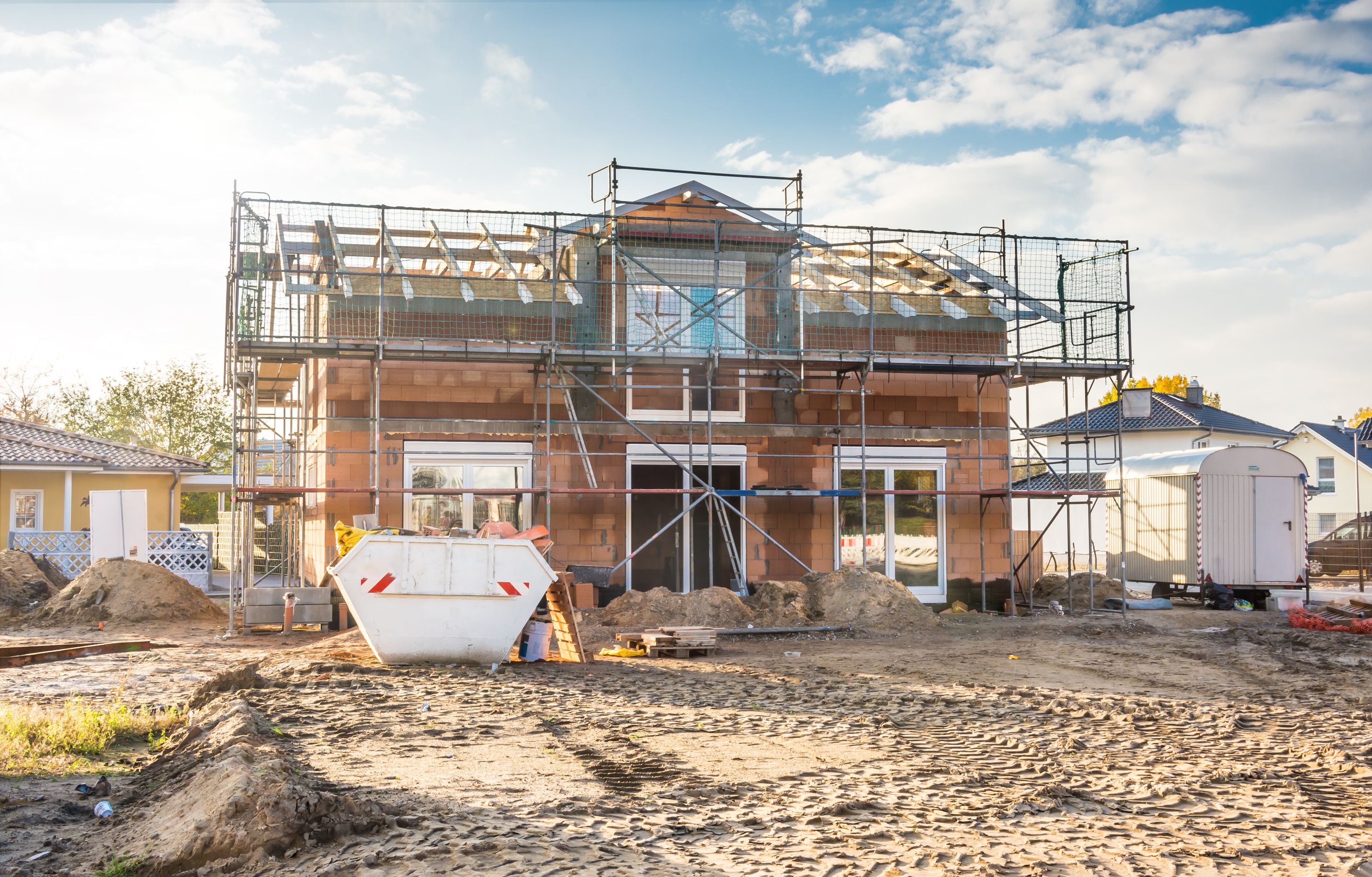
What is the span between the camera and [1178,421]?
4281 centimetres

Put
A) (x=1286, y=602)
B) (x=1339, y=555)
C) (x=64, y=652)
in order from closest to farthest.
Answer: (x=64, y=652)
(x=1286, y=602)
(x=1339, y=555)

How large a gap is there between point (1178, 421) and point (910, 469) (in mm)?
29078

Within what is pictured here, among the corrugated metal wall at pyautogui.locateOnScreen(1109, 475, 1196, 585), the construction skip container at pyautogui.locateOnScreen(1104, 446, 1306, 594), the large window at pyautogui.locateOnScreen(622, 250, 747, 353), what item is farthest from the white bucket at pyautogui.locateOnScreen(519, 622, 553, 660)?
the construction skip container at pyautogui.locateOnScreen(1104, 446, 1306, 594)

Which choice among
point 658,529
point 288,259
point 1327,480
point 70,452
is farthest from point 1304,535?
point 1327,480

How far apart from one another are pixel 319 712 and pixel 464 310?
826 cm

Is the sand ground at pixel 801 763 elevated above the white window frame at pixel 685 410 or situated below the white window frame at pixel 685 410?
below

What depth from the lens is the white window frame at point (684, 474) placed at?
56.0ft

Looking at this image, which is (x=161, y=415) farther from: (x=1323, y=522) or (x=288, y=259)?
(x=1323, y=522)

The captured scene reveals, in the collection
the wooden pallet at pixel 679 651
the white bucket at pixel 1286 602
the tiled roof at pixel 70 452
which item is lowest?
the white bucket at pixel 1286 602

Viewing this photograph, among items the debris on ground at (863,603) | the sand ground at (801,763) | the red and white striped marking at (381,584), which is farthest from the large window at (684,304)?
the red and white striped marking at (381,584)

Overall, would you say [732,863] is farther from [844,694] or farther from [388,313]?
[388,313]

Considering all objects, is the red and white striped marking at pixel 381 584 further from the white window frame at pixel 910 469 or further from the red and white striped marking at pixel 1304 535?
the red and white striped marking at pixel 1304 535

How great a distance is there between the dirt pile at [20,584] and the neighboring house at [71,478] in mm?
4139

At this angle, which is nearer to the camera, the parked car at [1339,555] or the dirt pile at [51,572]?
the dirt pile at [51,572]
